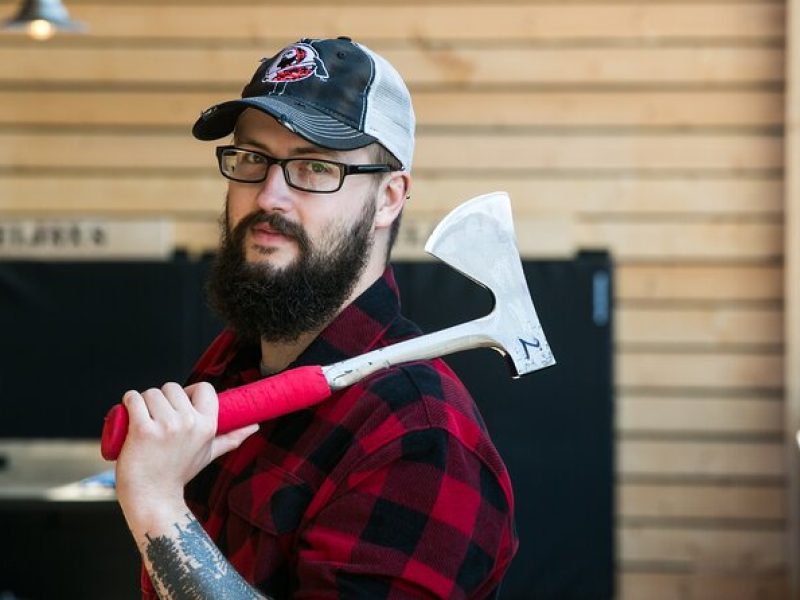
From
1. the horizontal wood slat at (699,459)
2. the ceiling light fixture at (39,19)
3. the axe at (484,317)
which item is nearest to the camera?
the axe at (484,317)

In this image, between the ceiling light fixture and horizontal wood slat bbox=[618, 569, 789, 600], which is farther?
horizontal wood slat bbox=[618, 569, 789, 600]

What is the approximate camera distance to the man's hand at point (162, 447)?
1.65 metres

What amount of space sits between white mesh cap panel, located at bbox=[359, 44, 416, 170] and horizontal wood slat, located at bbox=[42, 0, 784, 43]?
3.67 m

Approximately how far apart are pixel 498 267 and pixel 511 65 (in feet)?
12.2

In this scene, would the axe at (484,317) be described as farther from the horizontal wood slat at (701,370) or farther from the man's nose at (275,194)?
the horizontal wood slat at (701,370)

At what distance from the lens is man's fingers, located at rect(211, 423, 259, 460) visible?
1710 millimetres

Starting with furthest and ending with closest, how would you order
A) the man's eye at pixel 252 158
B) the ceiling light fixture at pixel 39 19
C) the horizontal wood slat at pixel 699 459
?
1. the horizontal wood slat at pixel 699 459
2. the ceiling light fixture at pixel 39 19
3. the man's eye at pixel 252 158

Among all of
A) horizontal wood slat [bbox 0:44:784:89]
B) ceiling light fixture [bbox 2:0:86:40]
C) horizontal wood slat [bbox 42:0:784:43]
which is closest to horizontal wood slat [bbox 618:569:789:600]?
horizontal wood slat [bbox 0:44:784:89]

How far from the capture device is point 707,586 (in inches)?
222

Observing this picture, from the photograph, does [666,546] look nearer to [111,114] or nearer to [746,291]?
[746,291]

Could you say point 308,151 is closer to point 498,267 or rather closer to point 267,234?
point 267,234

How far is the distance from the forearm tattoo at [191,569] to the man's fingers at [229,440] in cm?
9

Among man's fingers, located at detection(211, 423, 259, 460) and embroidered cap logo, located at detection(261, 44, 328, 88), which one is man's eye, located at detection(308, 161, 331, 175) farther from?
man's fingers, located at detection(211, 423, 259, 460)

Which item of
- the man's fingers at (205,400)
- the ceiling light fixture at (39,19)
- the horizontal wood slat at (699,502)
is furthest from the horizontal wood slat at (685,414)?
the man's fingers at (205,400)
